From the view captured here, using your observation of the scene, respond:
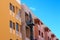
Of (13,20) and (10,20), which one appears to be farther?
(13,20)

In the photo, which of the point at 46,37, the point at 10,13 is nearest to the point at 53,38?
the point at 46,37

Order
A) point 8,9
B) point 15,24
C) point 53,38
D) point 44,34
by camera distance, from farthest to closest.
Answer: point 53,38 < point 44,34 < point 15,24 < point 8,9

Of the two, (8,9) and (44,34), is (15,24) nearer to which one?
(8,9)

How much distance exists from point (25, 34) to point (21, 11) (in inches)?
155

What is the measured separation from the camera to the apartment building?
31.7 m

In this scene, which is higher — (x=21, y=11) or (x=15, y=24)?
(x=21, y=11)

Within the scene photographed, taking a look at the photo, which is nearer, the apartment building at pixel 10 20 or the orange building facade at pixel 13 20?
the apartment building at pixel 10 20

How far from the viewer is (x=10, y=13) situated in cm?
3469

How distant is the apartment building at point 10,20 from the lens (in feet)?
104

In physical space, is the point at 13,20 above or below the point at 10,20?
above

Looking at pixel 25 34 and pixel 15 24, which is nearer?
pixel 15 24

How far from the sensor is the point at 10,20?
113 ft

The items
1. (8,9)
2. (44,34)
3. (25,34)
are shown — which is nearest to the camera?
(8,9)

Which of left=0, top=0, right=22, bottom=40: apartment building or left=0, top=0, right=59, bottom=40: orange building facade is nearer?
left=0, top=0, right=22, bottom=40: apartment building
